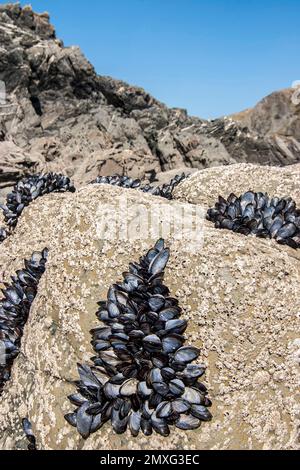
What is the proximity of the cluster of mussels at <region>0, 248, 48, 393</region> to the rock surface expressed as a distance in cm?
18

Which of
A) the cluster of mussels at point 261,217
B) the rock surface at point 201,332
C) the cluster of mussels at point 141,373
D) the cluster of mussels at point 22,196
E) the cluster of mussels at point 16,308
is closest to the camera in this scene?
the cluster of mussels at point 141,373

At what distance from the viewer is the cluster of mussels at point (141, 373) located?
317 cm

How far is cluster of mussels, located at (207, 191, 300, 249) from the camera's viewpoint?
437cm

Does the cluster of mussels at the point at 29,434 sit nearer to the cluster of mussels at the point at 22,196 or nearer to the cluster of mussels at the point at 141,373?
the cluster of mussels at the point at 141,373

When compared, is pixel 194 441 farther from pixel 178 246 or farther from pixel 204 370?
pixel 178 246

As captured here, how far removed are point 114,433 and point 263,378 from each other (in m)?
1.22

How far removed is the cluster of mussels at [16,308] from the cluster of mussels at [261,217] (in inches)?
79.2

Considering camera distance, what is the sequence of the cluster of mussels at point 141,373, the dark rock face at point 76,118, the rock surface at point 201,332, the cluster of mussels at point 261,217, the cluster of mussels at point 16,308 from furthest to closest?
the dark rock face at point 76,118 → the cluster of mussels at point 261,217 → the cluster of mussels at point 16,308 → the rock surface at point 201,332 → the cluster of mussels at point 141,373

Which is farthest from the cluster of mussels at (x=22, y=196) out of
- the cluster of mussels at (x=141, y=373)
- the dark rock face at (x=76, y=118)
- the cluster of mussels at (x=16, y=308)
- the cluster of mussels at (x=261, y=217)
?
the dark rock face at (x=76, y=118)

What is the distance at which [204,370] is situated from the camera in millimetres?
3340

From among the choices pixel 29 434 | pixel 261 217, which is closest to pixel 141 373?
pixel 29 434

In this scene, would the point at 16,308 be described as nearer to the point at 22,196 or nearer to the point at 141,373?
the point at 141,373

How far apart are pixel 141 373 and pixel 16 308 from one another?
1.89 metres

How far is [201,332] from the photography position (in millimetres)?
3494
